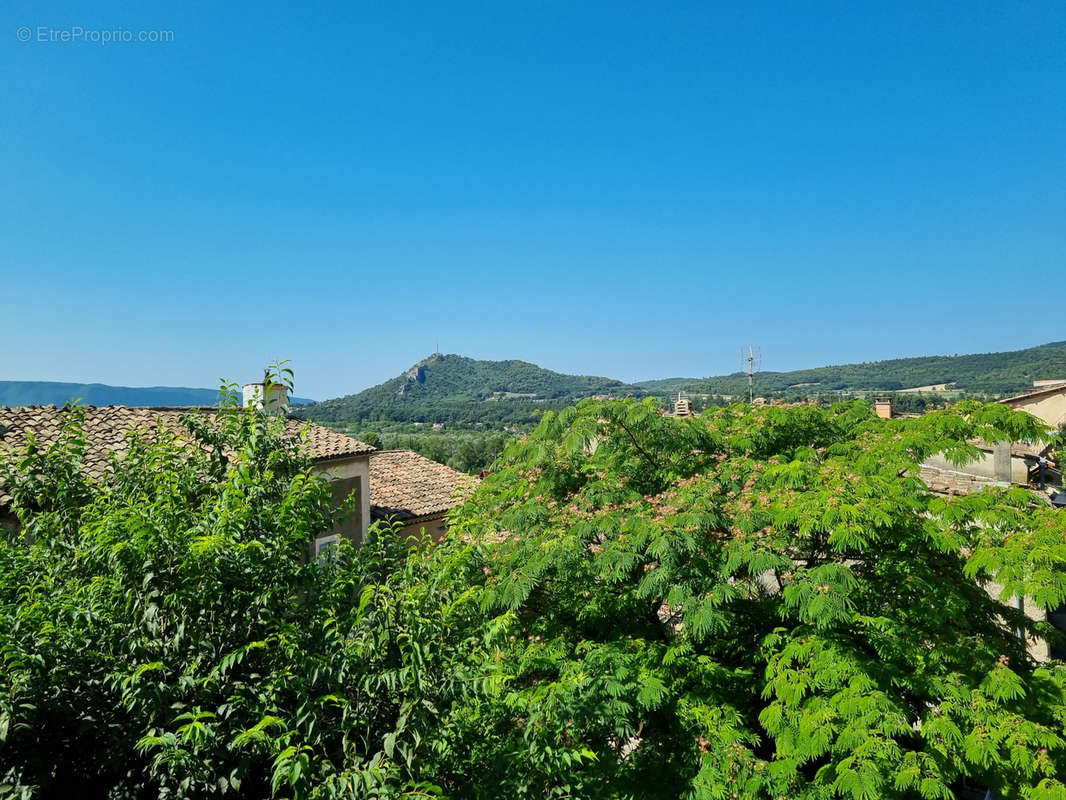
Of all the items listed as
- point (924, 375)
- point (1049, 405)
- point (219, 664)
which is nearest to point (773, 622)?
point (219, 664)

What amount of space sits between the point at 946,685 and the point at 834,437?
510 centimetres

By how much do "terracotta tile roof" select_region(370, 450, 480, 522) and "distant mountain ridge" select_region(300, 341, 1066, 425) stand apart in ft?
139

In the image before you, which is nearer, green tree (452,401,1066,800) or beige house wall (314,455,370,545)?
green tree (452,401,1066,800)

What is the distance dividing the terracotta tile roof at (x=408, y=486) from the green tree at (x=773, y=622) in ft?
28.6

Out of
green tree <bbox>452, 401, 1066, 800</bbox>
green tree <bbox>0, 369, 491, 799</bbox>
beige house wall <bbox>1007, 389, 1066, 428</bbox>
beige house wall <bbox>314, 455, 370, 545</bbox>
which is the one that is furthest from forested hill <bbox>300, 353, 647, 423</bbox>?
green tree <bbox>0, 369, 491, 799</bbox>

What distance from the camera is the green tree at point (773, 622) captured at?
611 centimetres

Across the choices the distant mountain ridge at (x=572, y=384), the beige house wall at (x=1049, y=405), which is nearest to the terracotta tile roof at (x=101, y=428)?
the beige house wall at (x=1049, y=405)

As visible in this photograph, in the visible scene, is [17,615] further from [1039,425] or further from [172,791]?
[1039,425]

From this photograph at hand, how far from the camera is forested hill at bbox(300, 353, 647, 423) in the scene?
143 m

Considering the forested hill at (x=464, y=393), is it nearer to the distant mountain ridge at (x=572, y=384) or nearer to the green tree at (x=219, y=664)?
the distant mountain ridge at (x=572, y=384)

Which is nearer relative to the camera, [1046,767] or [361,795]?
[361,795]

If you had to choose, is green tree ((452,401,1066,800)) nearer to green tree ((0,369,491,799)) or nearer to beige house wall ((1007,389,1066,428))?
green tree ((0,369,491,799))

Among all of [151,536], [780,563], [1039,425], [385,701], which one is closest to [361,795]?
[385,701]

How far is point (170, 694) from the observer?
154 inches
